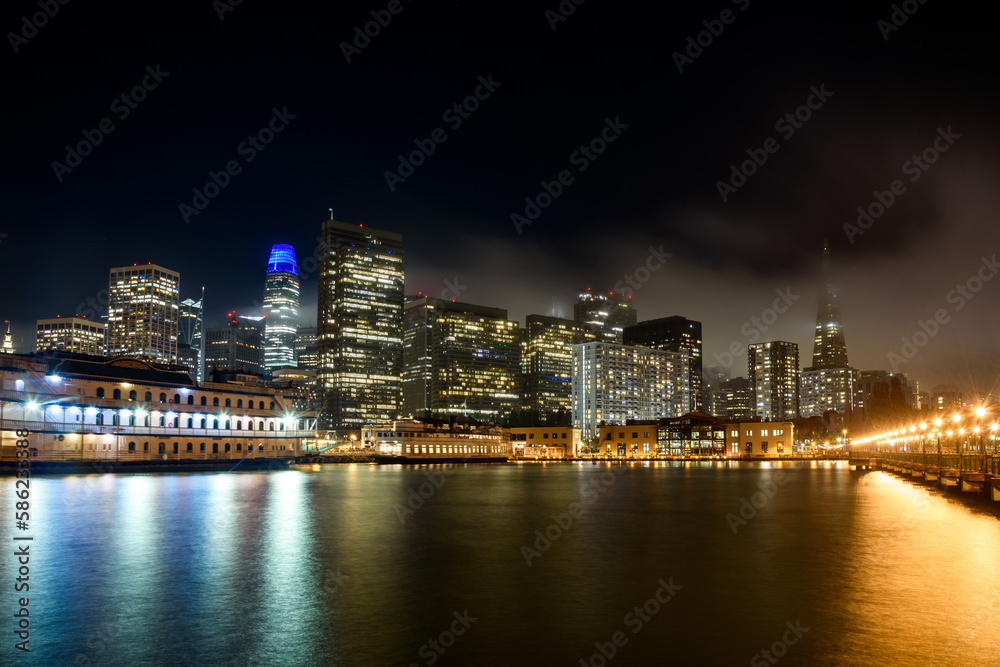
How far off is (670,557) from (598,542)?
4.17m

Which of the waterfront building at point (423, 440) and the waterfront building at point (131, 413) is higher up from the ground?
the waterfront building at point (131, 413)

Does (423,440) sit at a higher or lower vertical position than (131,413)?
lower

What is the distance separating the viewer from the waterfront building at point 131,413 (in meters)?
87.7

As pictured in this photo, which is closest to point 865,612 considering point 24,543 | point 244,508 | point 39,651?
point 39,651

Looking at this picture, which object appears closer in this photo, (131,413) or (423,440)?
(131,413)

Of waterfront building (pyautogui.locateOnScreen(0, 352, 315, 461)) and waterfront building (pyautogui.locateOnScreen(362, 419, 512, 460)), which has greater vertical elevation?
waterfront building (pyautogui.locateOnScreen(0, 352, 315, 461))

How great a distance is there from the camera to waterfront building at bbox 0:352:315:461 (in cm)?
8769

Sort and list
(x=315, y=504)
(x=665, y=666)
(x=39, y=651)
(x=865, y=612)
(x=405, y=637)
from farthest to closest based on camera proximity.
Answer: (x=315, y=504) < (x=865, y=612) < (x=405, y=637) < (x=39, y=651) < (x=665, y=666)

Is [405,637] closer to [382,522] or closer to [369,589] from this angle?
[369,589]

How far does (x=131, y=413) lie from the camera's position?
10000 cm

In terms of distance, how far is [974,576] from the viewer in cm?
2066

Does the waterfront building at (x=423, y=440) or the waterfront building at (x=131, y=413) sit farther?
the waterfront building at (x=423, y=440)

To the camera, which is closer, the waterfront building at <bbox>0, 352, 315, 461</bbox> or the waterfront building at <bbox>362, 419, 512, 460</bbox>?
the waterfront building at <bbox>0, 352, 315, 461</bbox>

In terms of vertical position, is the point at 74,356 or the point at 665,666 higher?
the point at 74,356
